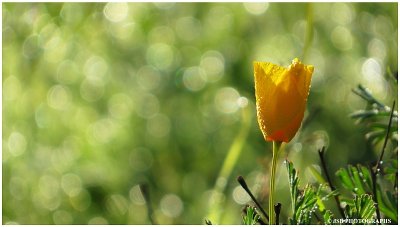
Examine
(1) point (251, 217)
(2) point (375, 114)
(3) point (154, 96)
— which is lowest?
(1) point (251, 217)

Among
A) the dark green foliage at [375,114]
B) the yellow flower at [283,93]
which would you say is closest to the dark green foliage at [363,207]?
the yellow flower at [283,93]

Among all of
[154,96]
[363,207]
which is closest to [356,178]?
[363,207]

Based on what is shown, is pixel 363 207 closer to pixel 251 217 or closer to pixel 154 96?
pixel 251 217

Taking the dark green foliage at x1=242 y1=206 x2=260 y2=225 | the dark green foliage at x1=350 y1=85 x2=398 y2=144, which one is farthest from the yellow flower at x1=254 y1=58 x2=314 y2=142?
the dark green foliage at x1=350 y1=85 x2=398 y2=144

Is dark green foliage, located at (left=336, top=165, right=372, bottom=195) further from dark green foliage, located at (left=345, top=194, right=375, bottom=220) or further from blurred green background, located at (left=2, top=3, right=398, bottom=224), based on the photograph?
blurred green background, located at (left=2, top=3, right=398, bottom=224)

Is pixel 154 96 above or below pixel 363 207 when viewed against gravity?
above

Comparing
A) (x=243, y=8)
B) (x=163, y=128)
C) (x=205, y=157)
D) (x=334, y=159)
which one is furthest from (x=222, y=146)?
(x=243, y=8)
